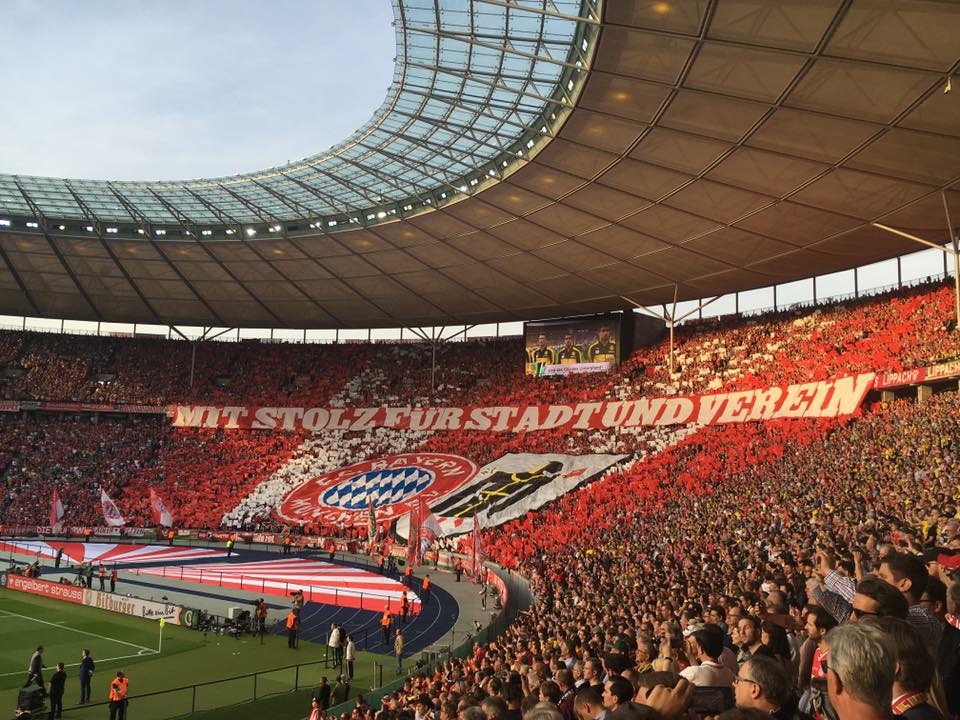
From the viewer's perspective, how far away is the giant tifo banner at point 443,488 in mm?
40406

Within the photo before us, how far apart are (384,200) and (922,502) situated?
2563 centimetres

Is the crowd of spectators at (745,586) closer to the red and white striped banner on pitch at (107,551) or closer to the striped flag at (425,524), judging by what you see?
the striped flag at (425,524)

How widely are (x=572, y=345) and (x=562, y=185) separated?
21.9 meters

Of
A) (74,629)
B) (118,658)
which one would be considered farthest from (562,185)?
(74,629)

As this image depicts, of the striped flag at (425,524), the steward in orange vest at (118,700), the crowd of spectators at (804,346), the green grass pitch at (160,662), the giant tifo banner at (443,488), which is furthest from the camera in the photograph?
the giant tifo banner at (443,488)

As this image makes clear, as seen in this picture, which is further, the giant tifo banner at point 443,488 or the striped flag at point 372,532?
the giant tifo banner at point 443,488

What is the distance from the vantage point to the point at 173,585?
101ft

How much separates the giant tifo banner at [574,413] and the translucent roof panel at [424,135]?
56.7 feet

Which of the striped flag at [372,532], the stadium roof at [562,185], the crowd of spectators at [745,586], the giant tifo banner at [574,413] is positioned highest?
the stadium roof at [562,185]

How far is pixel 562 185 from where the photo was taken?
3045 cm

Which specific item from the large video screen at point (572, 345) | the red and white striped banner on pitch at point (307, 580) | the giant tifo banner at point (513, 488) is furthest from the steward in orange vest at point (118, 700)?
the large video screen at point (572, 345)

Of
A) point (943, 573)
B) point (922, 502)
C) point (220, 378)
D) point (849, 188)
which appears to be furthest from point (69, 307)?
point (943, 573)

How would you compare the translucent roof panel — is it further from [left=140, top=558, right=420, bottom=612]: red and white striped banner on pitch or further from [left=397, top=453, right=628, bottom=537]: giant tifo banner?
[left=140, top=558, right=420, bottom=612]: red and white striped banner on pitch

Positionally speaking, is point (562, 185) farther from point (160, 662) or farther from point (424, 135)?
point (160, 662)
